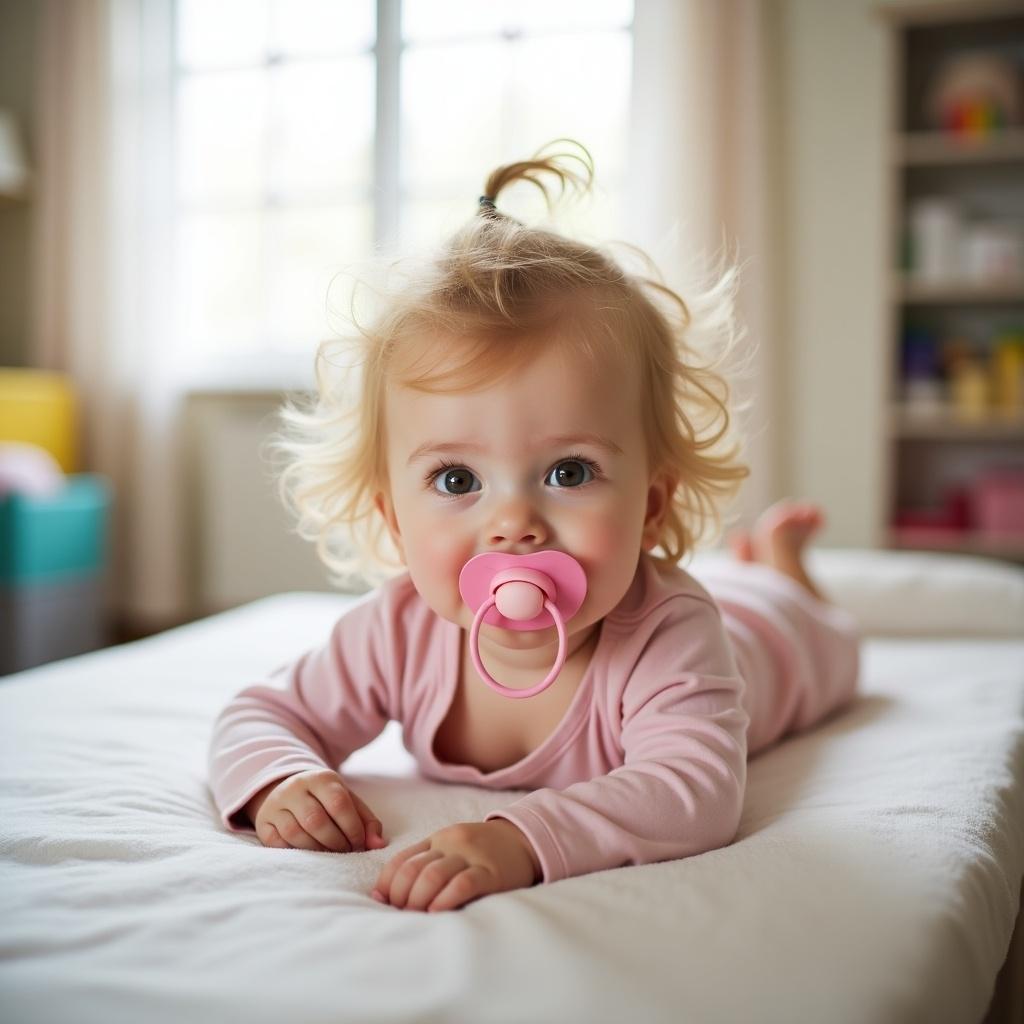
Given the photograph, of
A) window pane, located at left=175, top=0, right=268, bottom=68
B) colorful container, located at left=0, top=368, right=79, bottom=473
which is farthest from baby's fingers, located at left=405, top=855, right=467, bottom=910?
window pane, located at left=175, top=0, right=268, bottom=68

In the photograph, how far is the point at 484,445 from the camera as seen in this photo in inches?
30.6

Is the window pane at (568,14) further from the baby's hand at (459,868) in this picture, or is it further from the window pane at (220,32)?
the baby's hand at (459,868)

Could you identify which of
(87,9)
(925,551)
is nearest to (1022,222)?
(925,551)

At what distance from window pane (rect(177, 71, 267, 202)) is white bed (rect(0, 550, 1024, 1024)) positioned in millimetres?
2724

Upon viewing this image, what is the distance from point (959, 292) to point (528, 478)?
222cm

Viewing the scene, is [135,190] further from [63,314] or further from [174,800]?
[174,800]

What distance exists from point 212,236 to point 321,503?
2730 mm

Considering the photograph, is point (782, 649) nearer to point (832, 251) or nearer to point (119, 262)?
point (832, 251)

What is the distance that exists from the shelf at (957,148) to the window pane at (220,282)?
1.99 meters

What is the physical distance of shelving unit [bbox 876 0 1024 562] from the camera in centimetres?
258

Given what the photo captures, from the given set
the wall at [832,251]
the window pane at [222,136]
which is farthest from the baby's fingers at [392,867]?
the window pane at [222,136]

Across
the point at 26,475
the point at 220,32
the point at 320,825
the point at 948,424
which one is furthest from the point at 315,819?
the point at 220,32

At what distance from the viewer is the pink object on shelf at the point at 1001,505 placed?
2.61 m

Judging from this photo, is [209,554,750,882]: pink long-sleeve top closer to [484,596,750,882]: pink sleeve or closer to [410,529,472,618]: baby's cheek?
[484,596,750,882]: pink sleeve
